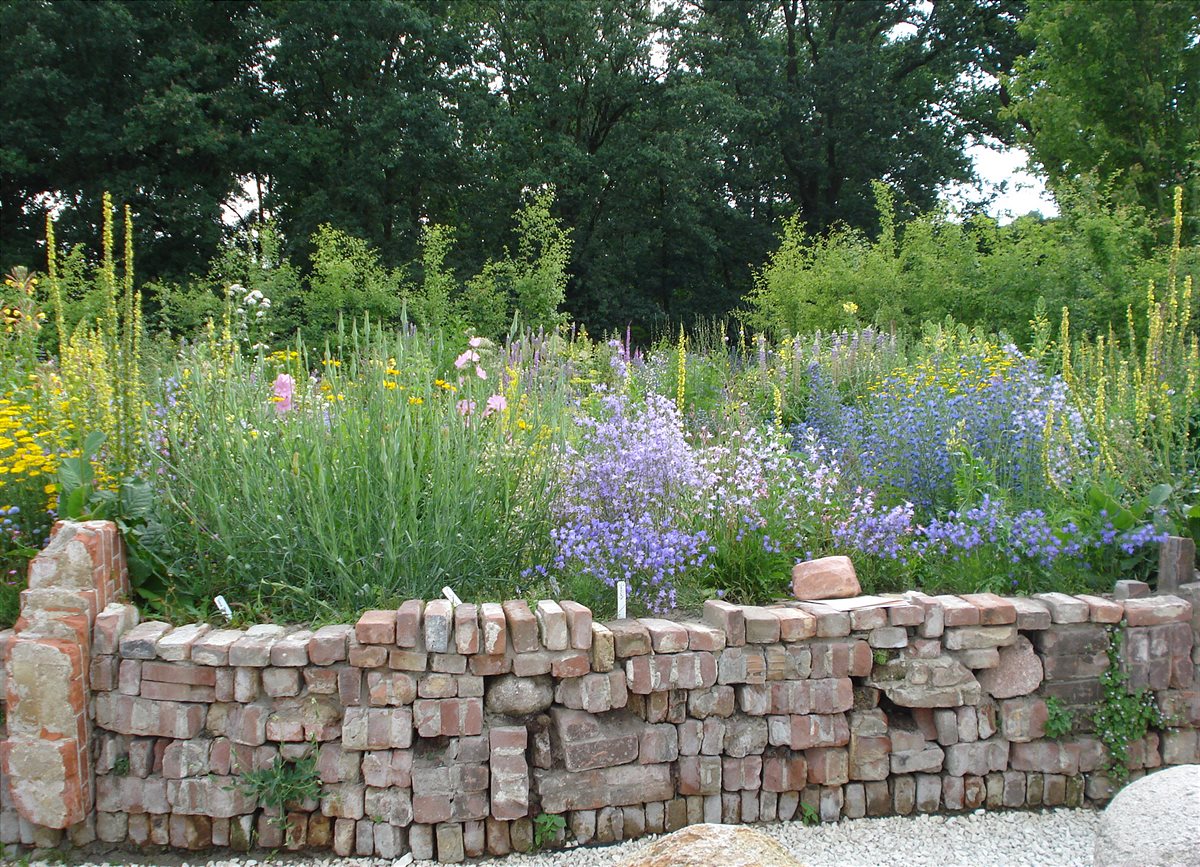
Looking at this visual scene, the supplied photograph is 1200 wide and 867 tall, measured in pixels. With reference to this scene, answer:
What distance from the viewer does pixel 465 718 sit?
2.96 m

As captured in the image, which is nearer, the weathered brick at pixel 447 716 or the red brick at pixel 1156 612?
the weathered brick at pixel 447 716

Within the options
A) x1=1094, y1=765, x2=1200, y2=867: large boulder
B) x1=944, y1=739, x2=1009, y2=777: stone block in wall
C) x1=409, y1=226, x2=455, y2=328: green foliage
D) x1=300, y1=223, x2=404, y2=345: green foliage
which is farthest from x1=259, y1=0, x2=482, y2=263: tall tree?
x1=1094, y1=765, x2=1200, y2=867: large boulder

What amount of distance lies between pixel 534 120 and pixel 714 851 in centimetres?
2161

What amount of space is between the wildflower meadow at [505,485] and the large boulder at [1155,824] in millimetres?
1462

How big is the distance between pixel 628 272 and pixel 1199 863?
21403mm

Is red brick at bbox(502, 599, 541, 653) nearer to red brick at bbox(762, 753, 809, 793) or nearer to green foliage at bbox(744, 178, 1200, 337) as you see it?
red brick at bbox(762, 753, 809, 793)

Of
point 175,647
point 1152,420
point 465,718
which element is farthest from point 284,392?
point 1152,420

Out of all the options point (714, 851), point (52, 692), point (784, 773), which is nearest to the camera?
point (714, 851)

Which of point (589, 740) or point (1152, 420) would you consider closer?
point (589, 740)

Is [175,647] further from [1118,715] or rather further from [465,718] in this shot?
[1118,715]

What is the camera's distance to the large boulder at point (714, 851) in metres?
1.84

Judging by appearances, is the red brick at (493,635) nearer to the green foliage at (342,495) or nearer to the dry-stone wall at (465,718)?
the dry-stone wall at (465,718)

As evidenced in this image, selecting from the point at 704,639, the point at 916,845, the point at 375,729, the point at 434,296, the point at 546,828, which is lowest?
the point at 916,845

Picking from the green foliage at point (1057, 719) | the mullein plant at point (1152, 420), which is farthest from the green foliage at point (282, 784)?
the mullein plant at point (1152, 420)
